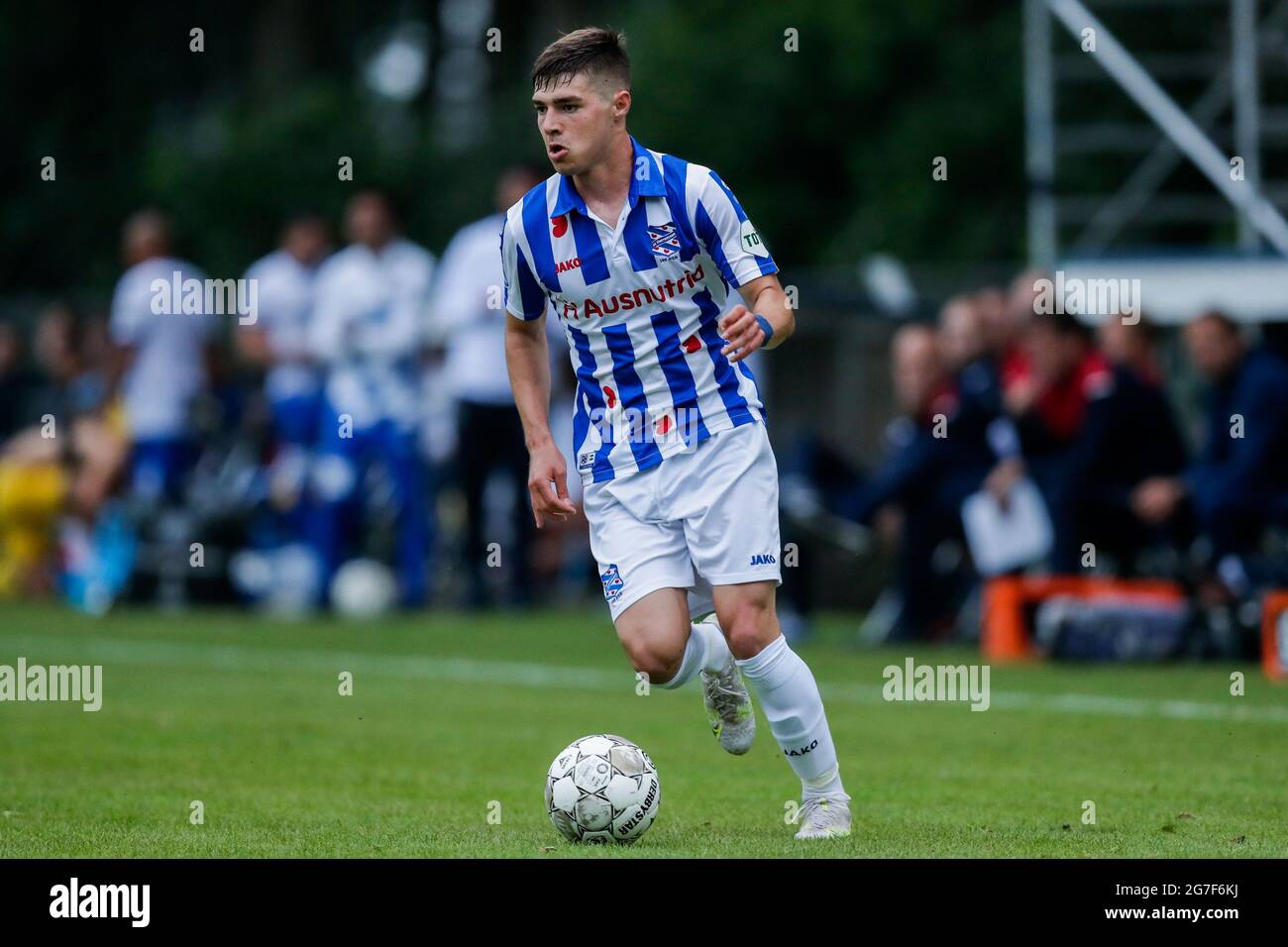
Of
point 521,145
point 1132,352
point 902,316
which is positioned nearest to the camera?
point 1132,352

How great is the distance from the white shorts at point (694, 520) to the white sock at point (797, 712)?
0.26 metres

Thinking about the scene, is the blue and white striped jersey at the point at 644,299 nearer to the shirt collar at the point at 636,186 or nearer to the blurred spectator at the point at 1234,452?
the shirt collar at the point at 636,186

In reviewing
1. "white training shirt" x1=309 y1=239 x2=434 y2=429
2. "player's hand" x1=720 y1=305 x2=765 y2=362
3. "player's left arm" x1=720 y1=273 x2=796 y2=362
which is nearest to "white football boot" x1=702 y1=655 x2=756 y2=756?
"player's left arm" x1=720 y1=273 x2=796 y2=362

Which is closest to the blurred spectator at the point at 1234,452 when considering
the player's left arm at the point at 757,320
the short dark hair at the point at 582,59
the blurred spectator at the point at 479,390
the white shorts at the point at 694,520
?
the blurred spectator at the point at 479,390

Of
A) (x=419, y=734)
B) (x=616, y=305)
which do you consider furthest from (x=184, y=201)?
(x=616, y=305)

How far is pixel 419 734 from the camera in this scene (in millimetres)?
9500

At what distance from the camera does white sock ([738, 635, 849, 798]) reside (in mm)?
6547

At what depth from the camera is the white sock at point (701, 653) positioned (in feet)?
22.4

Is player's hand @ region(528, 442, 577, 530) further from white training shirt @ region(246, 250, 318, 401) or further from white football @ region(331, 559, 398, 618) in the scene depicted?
white training shirt @ region(246, 250, 318, 401)

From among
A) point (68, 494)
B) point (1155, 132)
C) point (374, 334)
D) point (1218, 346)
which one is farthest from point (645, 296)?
point (1155, 132)

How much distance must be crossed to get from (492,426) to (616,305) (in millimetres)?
9279

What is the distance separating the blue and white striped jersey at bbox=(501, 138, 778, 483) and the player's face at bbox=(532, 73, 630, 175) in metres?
0.18

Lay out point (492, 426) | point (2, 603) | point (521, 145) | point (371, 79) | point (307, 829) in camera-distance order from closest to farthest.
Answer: point (307, 829) < point (492, 426) < point (2, 603) < point (521, 145) < point (371, 79)

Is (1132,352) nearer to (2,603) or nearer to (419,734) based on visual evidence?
(419,734)
